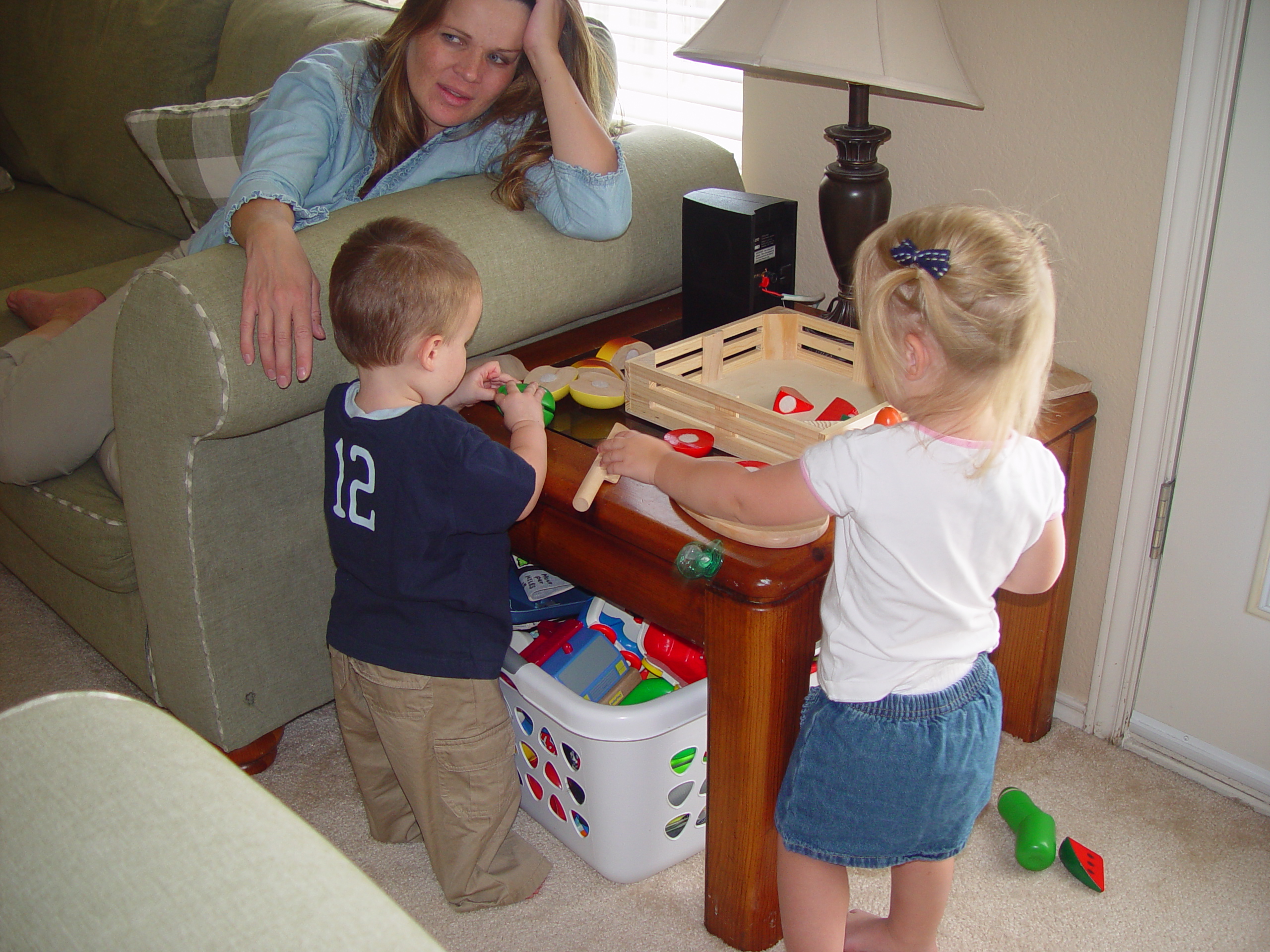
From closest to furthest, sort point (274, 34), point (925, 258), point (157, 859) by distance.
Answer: point (157, 859) → point (925, 258) → point (274, 34)

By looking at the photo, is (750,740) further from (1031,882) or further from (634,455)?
(1031,882)

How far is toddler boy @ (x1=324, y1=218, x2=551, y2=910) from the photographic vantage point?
41.5 inches

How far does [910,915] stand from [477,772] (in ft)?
1.67

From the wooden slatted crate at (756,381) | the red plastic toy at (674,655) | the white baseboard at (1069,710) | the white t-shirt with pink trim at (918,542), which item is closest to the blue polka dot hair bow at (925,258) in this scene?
the white t-shirt with pink trim at (918,542)

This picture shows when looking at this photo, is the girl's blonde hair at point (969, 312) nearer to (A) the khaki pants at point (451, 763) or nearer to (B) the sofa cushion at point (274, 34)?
(A) the khaki pants at point (451, 763)

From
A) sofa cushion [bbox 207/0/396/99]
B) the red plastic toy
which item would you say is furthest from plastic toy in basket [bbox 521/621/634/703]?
sofa cushion [bbox 207/0/396/99]

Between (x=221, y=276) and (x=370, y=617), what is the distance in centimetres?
43

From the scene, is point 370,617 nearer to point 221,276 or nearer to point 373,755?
point 373,755

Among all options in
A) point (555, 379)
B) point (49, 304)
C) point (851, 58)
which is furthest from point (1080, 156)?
point (49, 304)

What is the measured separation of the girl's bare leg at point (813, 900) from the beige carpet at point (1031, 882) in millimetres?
165

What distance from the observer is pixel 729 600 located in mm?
985

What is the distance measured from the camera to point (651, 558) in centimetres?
107

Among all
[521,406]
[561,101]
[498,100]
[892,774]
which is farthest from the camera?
[498,100]

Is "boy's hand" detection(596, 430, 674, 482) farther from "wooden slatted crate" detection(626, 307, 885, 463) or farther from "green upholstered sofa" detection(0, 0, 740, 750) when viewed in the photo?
"green upholstered sofa" detection(0, 0, 740, 750)
